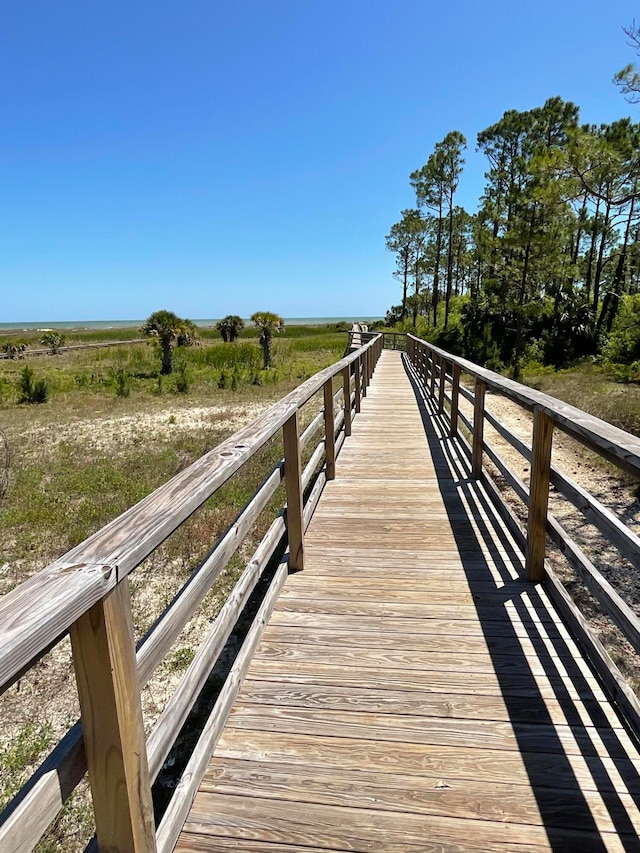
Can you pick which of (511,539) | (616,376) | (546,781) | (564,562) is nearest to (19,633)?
(546,781)

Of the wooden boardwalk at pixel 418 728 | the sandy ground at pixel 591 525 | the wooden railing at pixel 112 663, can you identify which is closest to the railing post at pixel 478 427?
the sandy ground at pixel 591 525

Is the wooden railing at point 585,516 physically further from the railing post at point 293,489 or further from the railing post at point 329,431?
the railing post at point 329,431

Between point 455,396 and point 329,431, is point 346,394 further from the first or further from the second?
point 329,431

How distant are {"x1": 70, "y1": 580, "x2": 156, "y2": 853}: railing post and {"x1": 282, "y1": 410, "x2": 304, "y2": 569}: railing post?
5.42ft

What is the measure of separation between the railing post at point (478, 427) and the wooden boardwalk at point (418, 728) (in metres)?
1.54

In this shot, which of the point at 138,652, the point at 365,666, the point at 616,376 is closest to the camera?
the point at 138,652

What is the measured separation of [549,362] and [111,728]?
22617mm

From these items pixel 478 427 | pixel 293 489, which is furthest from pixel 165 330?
pixel 293 489

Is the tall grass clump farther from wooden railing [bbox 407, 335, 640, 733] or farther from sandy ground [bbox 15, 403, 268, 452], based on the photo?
wooden railing [bbox 407, 335, 640, 733]

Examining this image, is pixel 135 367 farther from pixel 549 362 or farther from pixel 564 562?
pixel 564 562

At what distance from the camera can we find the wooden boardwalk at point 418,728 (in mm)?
1485

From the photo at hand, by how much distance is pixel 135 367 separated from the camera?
72.4 ft

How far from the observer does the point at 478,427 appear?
4.63 metres

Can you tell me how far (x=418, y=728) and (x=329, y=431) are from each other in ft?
10.2
